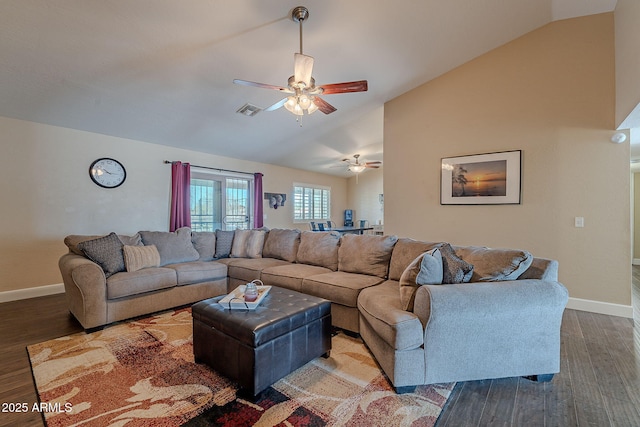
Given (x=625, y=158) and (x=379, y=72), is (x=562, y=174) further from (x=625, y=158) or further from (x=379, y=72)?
(x=379, y=72)

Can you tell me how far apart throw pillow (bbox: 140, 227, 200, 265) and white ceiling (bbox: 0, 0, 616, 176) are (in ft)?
5.99

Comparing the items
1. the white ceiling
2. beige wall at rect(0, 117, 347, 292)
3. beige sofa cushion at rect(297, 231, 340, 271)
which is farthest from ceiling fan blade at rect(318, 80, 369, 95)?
beige wall at rect(0, 117, 347, 292)

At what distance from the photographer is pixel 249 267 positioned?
3752mm

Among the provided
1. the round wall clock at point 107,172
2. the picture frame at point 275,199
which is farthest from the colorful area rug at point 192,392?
the picture frame at point 275,199

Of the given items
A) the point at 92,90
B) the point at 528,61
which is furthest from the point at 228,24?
the point at 528,61

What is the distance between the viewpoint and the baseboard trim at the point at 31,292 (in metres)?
3.72

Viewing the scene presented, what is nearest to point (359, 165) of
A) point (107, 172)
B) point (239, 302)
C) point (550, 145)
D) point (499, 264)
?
point (550, 145)

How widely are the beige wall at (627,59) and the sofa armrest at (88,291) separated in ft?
18.1

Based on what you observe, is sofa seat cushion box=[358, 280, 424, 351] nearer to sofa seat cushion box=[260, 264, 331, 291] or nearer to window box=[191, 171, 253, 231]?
sofa seat cushion box=[260, 264, 331, 291]

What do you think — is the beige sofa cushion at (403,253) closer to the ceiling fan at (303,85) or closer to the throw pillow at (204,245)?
the ceiling fan at (303,85)

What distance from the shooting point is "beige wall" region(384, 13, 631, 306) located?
11.2 ft

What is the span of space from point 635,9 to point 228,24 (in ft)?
13.1

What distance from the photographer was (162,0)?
100.0 inches

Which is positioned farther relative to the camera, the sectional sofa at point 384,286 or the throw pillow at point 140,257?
the throw pillow at point 140,257
